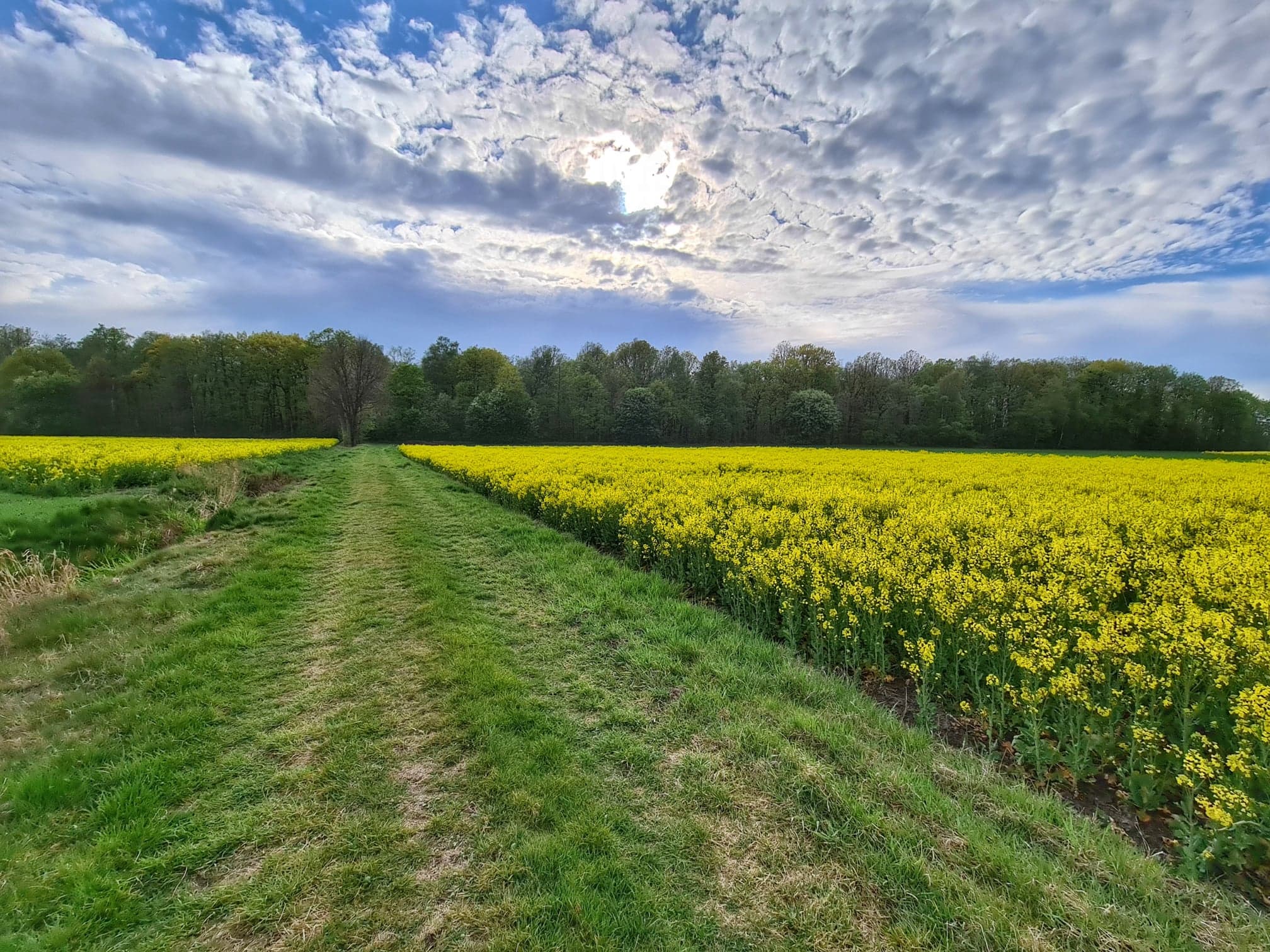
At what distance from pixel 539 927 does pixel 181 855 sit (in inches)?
87.0

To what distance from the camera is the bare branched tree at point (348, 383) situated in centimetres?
5972

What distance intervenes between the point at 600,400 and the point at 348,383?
1251 inches

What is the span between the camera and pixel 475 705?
424 centimetres

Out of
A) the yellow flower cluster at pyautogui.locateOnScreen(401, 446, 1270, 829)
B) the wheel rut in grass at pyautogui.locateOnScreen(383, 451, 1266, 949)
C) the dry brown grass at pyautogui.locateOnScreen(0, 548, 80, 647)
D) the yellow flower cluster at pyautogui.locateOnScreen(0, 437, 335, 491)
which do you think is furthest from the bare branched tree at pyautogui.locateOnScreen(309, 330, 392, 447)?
the wheel rut in grass at pyautogui.locateOnScreen(383, 451, 1266, 949)

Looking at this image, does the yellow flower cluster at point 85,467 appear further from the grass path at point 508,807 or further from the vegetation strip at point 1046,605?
the vegetation strip at point 1046,605

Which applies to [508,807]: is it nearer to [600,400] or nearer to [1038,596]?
[1038,596]

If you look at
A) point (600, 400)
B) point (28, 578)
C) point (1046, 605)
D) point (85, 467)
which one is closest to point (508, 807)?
point (1046, 605)

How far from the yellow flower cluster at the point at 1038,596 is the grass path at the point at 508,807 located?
697mm

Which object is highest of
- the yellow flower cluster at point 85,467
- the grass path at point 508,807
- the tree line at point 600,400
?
the tree line at point 600,400

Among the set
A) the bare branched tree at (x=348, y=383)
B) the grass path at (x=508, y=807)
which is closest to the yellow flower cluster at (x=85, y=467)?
the grass path at (x=508, y=807)

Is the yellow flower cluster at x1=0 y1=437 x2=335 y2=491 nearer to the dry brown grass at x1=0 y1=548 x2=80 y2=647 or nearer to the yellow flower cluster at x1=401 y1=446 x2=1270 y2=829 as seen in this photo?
the dry brown grass at x1=0 y1=548 x2=80 y2=647

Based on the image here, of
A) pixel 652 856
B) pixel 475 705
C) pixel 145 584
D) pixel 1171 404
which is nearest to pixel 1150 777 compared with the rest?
pixel 652 856

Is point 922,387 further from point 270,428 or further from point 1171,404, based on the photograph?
point 270,428

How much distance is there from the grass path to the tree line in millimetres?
61512
